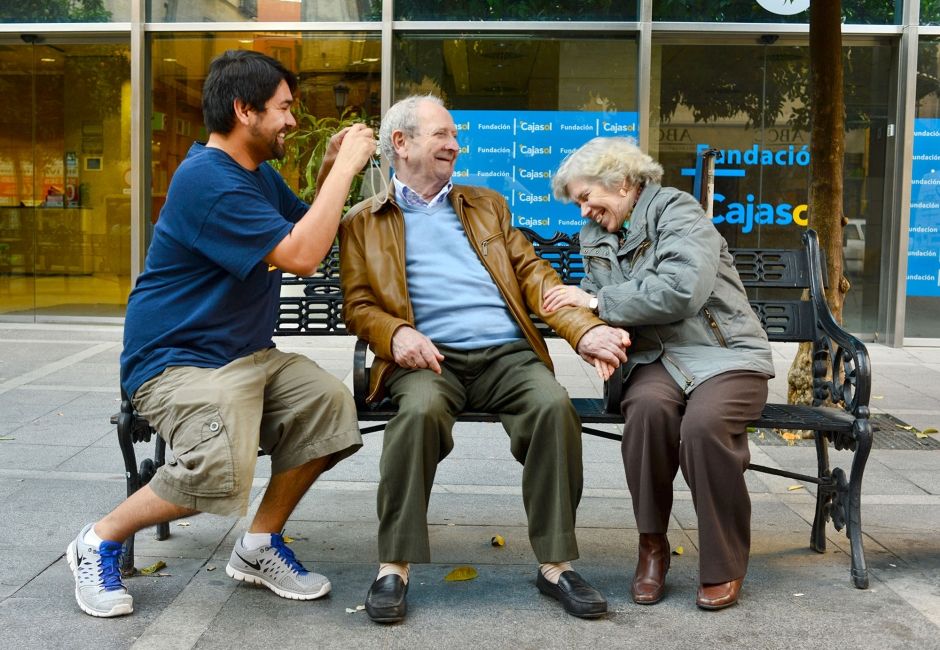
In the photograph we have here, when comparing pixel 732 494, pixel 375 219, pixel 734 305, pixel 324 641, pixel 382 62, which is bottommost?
pixel 324 641

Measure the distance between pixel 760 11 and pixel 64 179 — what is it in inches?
279

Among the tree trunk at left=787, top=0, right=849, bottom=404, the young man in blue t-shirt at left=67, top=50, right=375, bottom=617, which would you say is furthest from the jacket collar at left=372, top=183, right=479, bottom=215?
the tree trunk at left=787, top=0, right=849, bottom=404

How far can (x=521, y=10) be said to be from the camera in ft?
32.9

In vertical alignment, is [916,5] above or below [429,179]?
above

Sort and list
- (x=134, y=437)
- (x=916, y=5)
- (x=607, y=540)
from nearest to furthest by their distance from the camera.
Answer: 1. (x=134, y=437)
2. (x=607, y=540)
3. (x=916, y=5)

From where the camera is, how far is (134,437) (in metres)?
3.60

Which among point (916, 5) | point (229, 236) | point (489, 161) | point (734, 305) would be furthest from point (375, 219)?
point (916, 5)

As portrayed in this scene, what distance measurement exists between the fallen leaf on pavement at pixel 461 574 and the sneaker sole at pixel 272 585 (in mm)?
398

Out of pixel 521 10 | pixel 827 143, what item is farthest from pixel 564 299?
pixel 521 10

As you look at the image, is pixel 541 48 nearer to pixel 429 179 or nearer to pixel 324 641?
pixel 429 179

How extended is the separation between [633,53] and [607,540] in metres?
7.00

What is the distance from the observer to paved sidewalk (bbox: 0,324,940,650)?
121 inches

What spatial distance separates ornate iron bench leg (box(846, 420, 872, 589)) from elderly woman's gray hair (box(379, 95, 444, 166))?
1.83 metres

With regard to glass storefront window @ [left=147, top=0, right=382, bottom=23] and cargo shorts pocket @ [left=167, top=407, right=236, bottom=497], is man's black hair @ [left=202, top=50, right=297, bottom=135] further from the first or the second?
glass storefront window @ [left=147, top=0, right=382, bottom=23]
